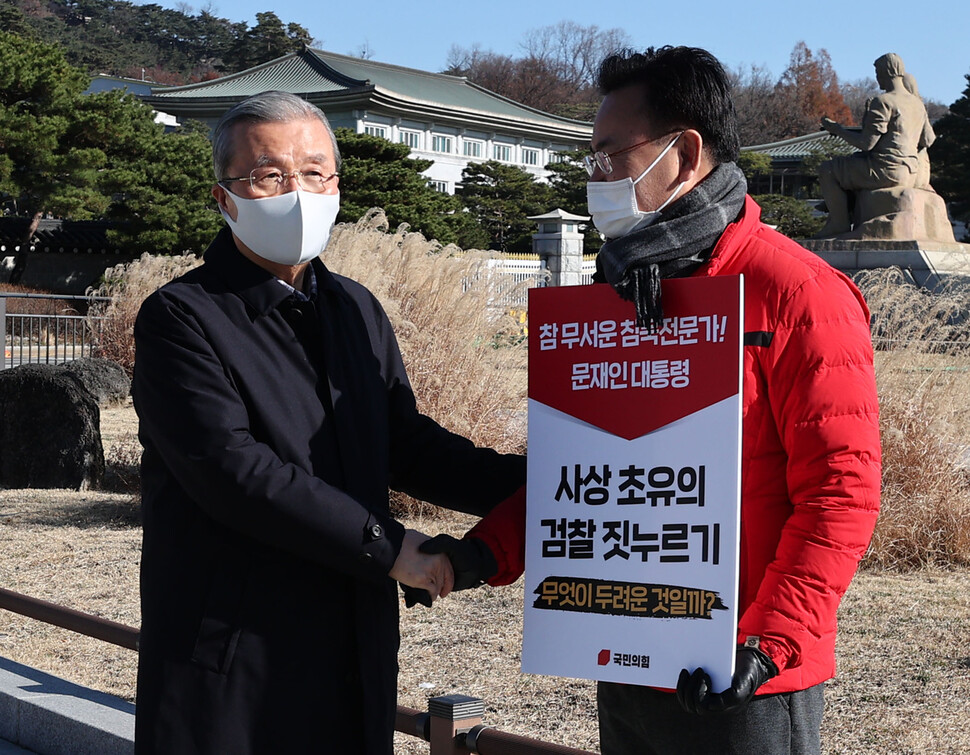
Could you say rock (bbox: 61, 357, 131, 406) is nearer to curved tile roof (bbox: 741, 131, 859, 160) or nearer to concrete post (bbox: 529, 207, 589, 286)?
concrete post (bbox: 529, 207, 589, 286)

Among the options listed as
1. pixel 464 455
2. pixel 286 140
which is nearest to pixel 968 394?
pixel 464 455

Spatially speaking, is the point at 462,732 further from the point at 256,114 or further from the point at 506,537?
the point at 256,114

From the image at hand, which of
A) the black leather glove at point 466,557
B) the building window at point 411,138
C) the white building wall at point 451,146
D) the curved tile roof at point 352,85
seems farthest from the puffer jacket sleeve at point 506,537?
the building window at point 411,138

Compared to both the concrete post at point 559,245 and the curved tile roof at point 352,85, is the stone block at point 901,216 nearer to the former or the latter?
the concrete post at point 559,245

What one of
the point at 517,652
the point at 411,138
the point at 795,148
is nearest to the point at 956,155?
the point at 795,148

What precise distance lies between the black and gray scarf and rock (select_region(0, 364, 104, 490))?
693 cm

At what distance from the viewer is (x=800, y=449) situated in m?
1.67

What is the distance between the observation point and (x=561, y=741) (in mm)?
3641

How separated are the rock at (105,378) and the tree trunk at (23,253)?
49.3ft

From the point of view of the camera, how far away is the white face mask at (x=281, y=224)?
2.13m

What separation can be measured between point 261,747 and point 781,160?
151 ft

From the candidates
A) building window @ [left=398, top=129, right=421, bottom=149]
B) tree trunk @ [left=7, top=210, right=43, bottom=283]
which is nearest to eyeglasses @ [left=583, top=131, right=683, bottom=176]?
tree trunk @ [left=7, top=210, right=43, bottom=283]

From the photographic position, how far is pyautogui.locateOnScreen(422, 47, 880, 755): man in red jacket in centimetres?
166

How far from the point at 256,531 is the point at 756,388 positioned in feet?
2.84
